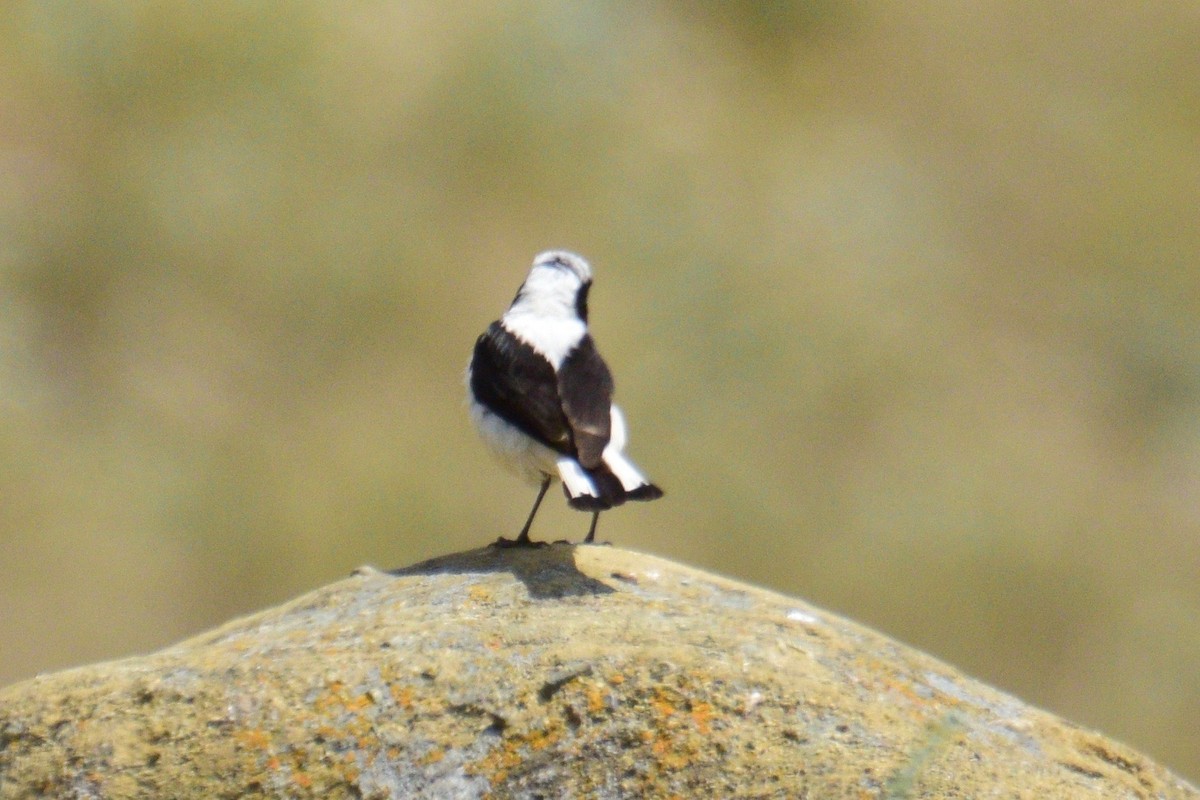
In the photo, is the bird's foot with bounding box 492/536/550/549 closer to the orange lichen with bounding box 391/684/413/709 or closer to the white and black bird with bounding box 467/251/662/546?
the white and black bird with bounding box 467/251/662/546

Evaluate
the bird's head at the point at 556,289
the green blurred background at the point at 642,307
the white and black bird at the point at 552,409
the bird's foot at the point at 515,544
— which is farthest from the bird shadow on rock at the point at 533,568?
the green blurred background at the point at 642,307

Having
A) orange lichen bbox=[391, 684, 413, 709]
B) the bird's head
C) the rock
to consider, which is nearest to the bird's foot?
the rock

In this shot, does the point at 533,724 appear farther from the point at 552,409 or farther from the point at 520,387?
the point at 520,387

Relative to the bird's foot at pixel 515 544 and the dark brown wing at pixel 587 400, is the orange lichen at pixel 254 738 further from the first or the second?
the dark brown wing at pixel 587 400

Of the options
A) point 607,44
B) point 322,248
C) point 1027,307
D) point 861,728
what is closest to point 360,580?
point 861,728

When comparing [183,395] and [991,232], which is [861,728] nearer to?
[183,395]
